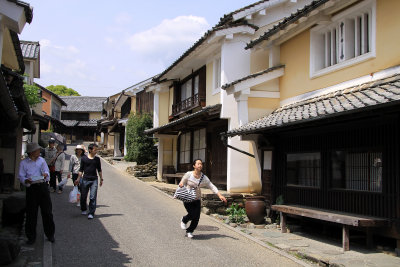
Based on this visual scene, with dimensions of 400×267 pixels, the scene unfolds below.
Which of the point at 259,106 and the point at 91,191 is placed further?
the point at 259,106

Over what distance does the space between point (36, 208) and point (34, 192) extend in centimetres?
32

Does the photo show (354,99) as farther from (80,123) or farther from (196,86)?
(80,123)

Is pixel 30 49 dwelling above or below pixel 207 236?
above

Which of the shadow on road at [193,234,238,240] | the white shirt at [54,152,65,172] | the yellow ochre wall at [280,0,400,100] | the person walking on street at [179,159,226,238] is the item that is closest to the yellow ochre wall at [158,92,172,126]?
the white shirt at [54,152,65,172]

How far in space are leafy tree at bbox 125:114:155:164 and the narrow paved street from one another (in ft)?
46.6

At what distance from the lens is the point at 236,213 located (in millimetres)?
12492

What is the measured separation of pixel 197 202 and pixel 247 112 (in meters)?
4.90

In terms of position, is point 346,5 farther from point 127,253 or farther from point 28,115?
point 28,115

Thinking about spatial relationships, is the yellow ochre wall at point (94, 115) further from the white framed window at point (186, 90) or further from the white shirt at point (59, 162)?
the white shirt at point (59, 162)

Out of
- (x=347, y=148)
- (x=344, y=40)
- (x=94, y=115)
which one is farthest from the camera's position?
(x=94, y=115)

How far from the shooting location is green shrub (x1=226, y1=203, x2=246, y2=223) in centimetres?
1186

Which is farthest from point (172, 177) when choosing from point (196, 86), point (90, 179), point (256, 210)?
point (90, 179)

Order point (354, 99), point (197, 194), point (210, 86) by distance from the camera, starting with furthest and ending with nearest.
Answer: point (210, 86) → point (197, 194) → point (354, 99)

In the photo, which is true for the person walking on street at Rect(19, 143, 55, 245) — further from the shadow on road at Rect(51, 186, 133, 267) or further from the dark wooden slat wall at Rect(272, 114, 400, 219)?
the dark wooden slat wall at Rect(272, 114, 400, 219)
